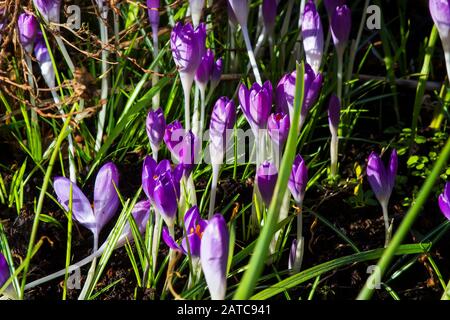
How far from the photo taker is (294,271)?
1.52 metres

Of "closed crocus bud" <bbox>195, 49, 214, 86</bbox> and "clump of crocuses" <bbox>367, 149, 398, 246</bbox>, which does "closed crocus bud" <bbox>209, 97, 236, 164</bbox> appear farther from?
"clump of crocuses" <bbox>367, 149, 398, 246</bbox>

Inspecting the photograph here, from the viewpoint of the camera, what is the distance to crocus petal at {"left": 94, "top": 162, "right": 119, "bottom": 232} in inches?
56.1

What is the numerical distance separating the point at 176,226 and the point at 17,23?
636mm

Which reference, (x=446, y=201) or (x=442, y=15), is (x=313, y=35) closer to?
(x=442, y=15)

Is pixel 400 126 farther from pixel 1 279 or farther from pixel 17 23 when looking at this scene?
pixel 1 279

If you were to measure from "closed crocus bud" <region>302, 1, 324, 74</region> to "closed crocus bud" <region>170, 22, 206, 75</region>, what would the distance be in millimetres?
272

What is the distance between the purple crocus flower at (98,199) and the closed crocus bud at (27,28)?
1.51ft

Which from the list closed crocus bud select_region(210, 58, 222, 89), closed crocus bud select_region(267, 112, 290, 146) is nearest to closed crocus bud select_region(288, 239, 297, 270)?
closed crocus bud select_region(267, 112, 290, 146)

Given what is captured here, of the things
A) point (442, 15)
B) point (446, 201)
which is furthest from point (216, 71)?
point (446, 201)

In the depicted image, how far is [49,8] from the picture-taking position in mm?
1719

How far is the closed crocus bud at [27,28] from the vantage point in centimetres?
173

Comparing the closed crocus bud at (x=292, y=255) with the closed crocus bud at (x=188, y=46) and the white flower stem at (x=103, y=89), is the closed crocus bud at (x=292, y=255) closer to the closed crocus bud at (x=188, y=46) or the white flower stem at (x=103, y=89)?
the closed crocus bud at (x=188, y=46)

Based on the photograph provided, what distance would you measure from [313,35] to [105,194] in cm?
63

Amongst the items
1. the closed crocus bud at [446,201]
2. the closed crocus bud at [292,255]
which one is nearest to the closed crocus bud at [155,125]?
the closed crocus bud at [292,255]
